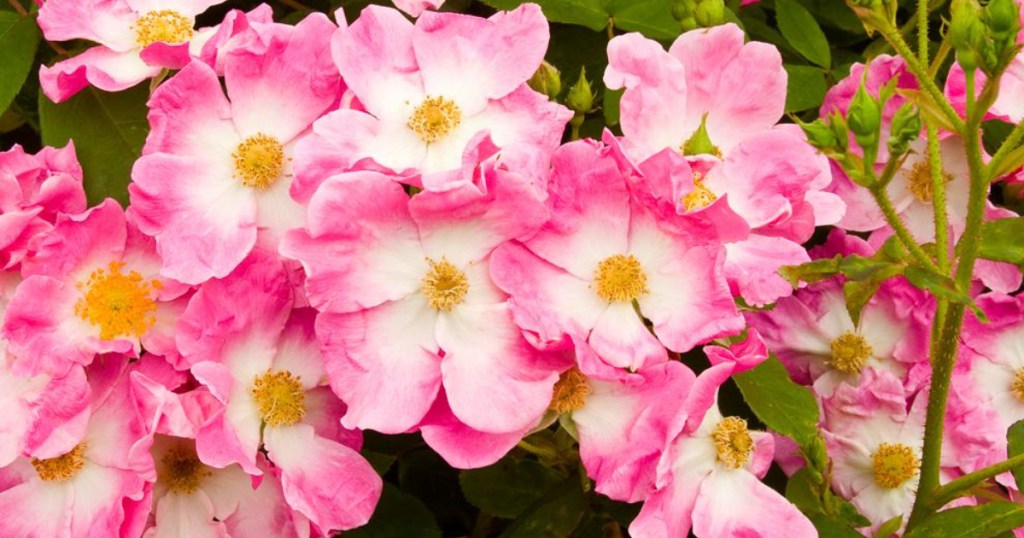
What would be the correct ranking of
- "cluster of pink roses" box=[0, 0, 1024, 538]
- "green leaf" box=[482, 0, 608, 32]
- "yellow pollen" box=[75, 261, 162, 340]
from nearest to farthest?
1. "cluster of pink roses" box=[0, 0, 1024, 538]
2. "yellow pollen" box=[75, 261, 162, 340]
3. "green leaf" box=[482, 0, 608, 32]

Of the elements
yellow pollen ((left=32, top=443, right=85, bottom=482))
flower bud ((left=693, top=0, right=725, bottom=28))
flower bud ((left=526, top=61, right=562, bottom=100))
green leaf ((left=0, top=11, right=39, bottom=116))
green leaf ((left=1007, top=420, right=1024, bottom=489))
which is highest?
flower bud ((left=693, top=0, right=725, bottom=28))

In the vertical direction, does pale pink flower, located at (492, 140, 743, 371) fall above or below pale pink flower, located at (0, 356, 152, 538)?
above

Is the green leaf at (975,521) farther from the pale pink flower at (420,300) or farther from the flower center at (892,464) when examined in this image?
the pale pink flower at (420,300)

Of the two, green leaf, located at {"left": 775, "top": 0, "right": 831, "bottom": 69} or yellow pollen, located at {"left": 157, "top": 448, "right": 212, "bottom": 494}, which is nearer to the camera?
yellow pollen, located at {"left": 157, "top": 448, "right": 212, "bottom": 494}

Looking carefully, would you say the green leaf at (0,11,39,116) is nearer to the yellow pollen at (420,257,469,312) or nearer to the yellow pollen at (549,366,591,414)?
the yellow pollen at (420,257,469,312)

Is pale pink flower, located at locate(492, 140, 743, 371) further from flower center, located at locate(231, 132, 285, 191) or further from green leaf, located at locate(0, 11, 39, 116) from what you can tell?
green leaf, located at locate(0, 11, 39, 116)

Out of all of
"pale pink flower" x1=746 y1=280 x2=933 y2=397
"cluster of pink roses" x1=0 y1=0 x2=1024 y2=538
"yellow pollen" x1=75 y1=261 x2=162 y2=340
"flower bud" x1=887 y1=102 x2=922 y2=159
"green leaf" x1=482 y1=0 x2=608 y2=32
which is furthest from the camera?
"pale pink flower" x1=746 y1=280 x2=933 y2=397

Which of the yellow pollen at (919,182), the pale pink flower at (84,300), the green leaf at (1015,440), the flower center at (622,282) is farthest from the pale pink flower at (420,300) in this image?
the yellow pollen at (919,182)

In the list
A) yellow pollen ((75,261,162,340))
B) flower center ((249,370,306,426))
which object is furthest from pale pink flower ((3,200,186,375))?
flower center ((249,370,306,426))

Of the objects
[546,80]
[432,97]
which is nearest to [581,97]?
[546,80]
